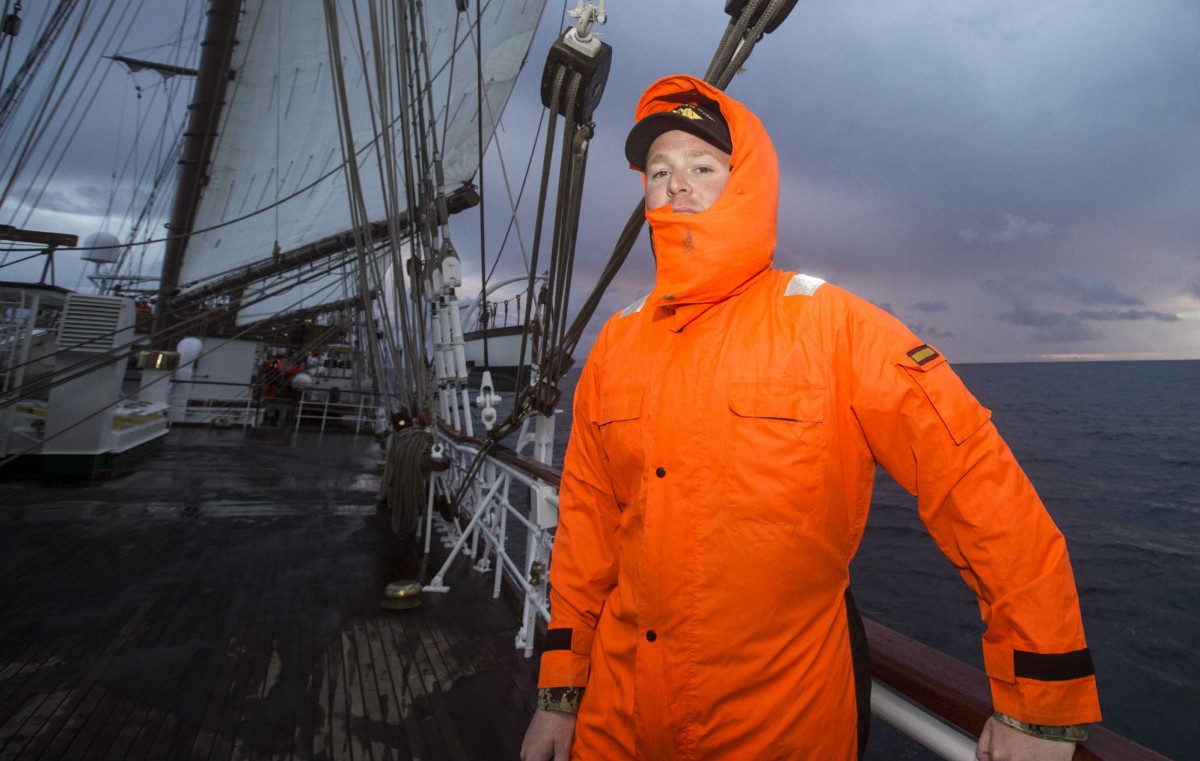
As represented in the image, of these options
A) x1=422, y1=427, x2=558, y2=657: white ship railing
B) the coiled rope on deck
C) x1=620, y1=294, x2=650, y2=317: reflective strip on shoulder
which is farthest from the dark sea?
x1=620, y1=294, x2=650, y2=317: reflective strip on shoulder

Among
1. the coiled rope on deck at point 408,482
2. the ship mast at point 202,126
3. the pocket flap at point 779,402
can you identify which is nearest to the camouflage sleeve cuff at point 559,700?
the pocket flap at point 779,402

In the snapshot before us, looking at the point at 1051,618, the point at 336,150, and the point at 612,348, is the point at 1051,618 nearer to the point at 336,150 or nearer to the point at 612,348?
the point at 612,348

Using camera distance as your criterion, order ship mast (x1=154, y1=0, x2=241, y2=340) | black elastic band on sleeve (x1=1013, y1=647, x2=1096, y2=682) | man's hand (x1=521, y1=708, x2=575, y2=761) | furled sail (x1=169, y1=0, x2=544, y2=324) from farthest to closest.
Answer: furled sail (x1=169, y1=0, x2=544, y2=324), ship mast (x1=154, y1=0, x2=241, y2=340), man's hand (x1=521, y1=708, x2=575, y2=761), black elastic band on sleeve (x1=1013, y1=647, x2=1096, y2=682)

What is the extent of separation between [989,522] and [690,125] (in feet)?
3.22

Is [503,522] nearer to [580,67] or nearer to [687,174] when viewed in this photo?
[580,67]

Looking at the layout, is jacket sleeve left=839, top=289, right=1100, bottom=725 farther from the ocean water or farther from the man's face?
the ocean water

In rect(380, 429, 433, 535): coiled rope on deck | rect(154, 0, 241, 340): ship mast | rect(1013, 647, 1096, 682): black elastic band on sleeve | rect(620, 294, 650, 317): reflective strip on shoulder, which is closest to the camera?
rect(1013, 647, 1096, 682): black elastic band on sleeve

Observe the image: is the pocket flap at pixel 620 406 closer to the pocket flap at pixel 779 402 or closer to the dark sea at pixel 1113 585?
the pocket flap at pixel 779 402

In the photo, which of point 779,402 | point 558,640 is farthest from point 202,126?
point 779,402

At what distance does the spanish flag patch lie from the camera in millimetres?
952

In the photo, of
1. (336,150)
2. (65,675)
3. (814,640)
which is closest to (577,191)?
(814,640)

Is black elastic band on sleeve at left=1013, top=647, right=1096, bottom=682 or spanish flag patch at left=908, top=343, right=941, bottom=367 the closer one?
black elastic band on sleeve at left=1013, top=647, right=1096, bottom=682

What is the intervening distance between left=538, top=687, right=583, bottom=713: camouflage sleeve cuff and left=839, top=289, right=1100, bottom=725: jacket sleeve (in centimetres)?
81

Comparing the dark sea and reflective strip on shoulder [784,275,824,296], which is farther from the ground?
reflective strip on shoulder [784,275,824,296]
